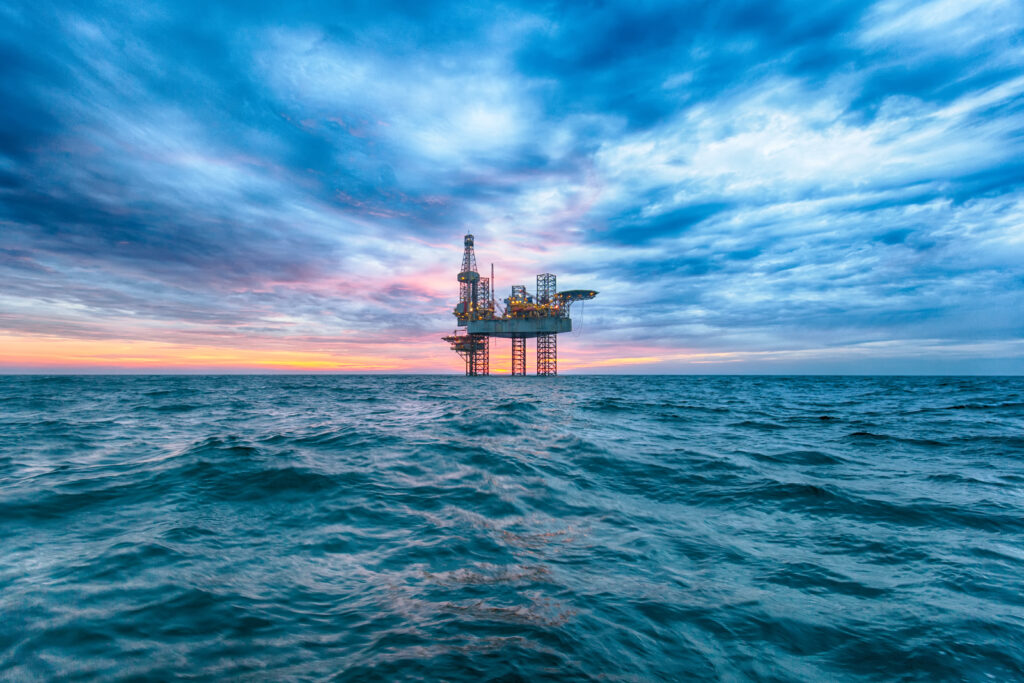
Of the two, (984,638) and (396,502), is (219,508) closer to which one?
(396,502)

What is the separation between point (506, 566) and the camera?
5.00 metres

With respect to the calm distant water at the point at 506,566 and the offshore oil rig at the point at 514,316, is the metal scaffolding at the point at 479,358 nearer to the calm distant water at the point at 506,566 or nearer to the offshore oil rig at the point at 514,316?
the offshore oil rig at the point at 514,316

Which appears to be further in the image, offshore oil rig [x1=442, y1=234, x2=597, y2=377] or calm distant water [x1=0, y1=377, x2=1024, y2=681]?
offshore oil rig [x1=442, y1=234, x2=597, y2=377]

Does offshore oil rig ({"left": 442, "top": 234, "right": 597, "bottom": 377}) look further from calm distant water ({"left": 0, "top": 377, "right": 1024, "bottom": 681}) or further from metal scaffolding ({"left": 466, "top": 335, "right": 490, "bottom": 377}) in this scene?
calm distant water ({"left": 0, "top": 377, "right": 1024, "bottom": 681})

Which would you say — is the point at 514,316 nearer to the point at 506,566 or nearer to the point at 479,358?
the point at 479,358

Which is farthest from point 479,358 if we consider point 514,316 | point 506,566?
point 506,566

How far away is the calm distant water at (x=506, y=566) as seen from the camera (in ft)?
11.1

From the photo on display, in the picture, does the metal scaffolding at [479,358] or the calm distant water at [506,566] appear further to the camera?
the metal scaffolding at [479,358]

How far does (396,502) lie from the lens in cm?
730

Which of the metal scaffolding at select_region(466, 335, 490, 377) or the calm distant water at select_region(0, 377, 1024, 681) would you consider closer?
the calm distant water at select_region(0, 377, 1024, 681)

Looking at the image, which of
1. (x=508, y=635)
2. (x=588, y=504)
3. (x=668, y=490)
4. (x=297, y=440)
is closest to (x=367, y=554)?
(x=508, y=635)

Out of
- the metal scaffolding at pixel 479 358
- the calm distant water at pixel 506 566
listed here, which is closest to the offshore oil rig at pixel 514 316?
the metal scaffolding at pixel 479 358

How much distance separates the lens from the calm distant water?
3396mm

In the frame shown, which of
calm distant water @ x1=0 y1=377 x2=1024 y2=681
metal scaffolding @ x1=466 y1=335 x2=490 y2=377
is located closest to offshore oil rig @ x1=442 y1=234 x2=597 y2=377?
metal scaffolding @ x1=466 y1=335 x2=490 y2=377
